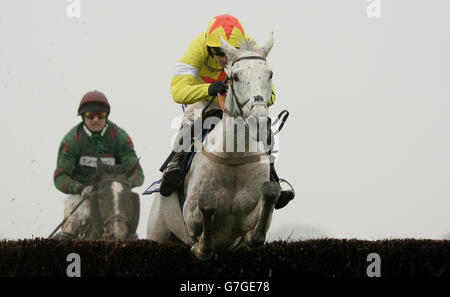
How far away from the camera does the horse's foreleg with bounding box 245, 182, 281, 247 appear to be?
6.24 meters

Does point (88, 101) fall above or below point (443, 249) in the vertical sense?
above

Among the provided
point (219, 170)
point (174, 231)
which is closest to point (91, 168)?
point (174, 231)

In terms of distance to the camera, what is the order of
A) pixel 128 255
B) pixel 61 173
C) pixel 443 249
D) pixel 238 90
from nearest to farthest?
pixel 238 90, pixel 128 255, pixel 443 249, pixel 61 173

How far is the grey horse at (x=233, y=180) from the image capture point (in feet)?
20.3

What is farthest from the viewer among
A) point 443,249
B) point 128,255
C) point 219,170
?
point 443,249

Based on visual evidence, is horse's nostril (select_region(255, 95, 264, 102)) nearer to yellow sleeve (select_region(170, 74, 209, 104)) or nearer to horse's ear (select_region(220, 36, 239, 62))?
horse's ear (select_region(220, 36, 239, 62))

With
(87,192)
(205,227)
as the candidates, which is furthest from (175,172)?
(87,192)

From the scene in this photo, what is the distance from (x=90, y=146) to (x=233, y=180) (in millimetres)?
5707

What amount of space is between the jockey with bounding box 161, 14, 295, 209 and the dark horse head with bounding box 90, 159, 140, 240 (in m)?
2.25

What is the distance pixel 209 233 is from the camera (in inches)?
254

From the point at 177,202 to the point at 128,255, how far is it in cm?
81

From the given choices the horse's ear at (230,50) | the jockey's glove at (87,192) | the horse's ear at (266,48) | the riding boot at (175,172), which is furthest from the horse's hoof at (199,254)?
the jockey's glove at (87,192)
